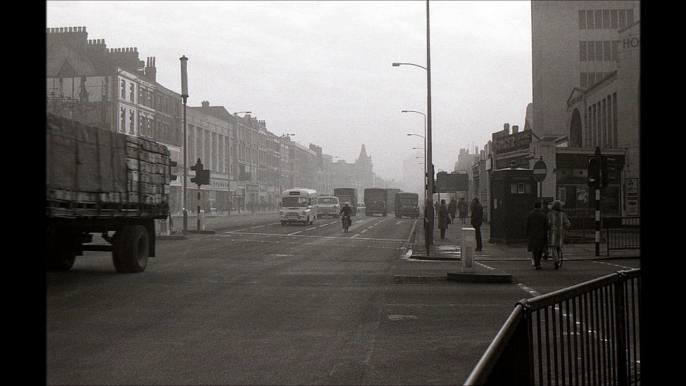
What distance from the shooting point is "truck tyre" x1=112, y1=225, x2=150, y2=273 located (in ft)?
45.2

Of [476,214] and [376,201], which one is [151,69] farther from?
[476,214]

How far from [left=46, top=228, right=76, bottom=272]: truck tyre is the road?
33cm

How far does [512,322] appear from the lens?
3338 millimetres

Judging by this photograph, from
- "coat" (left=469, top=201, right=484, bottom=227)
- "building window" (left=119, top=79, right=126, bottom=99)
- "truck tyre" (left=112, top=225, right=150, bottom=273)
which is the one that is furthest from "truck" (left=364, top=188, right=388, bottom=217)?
"truck tyre" (left=112, top=225, right=150, bottom=273)

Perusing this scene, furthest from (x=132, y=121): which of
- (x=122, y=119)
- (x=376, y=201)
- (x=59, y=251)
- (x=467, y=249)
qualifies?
(x=467, y=249)

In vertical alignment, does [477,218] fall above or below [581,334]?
above

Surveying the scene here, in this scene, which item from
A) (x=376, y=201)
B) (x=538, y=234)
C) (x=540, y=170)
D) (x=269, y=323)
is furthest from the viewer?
(x=376, y=201)

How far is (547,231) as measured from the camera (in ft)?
52.6

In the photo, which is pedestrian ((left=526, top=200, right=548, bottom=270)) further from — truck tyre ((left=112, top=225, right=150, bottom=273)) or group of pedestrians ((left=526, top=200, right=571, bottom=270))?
truck tyre ((left=112, top=225, right=150, bottom=273))

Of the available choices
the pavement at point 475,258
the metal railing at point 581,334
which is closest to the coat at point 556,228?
the pavement at point 475,258

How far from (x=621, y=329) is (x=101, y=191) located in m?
10.2

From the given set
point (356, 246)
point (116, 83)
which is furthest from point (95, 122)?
point (356, 246)

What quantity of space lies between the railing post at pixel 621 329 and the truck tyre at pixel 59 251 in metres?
11.6

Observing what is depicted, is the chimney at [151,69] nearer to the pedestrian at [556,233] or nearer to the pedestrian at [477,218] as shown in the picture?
the pedestrian at [477,218]
